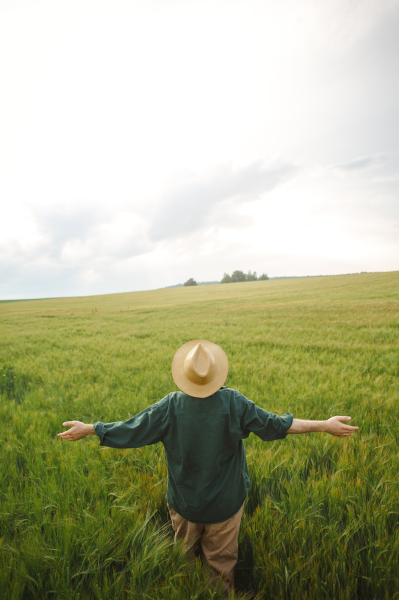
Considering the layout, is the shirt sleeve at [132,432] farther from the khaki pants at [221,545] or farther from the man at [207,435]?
the khaki pants at [221,545]

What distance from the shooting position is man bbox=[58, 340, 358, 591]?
69.6 inches

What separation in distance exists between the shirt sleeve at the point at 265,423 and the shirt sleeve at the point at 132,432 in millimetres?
593

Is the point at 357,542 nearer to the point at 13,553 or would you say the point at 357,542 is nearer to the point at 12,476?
the point at 13,553

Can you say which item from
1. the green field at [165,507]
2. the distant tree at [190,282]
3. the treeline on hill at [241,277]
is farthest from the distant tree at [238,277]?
the green field at [165,507]

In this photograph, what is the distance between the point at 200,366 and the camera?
172 cm

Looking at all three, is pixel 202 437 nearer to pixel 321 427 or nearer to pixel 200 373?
pixel 200 373

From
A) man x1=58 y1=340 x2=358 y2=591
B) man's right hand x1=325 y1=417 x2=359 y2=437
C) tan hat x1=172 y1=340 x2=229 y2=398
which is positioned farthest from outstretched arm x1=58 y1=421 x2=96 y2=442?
man's right hand x1=325 y1=417 x2=359 y2=437

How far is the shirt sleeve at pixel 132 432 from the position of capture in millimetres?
1812

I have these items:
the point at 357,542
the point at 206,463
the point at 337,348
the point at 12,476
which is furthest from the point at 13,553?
the point at 337,348

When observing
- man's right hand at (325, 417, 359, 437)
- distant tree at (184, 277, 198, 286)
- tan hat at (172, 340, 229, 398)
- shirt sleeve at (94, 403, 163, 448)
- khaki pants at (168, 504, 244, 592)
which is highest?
distant tree at (184, 277, 198, 286)

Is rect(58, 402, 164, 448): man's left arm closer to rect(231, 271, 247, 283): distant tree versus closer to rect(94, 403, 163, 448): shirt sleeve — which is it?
rect(94, 403, 163, 448): shirt sleeve

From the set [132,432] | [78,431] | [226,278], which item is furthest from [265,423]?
[226,278]

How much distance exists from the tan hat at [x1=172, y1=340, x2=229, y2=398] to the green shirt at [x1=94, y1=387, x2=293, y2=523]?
0.34ft

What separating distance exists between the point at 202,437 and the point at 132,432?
0.48 m
